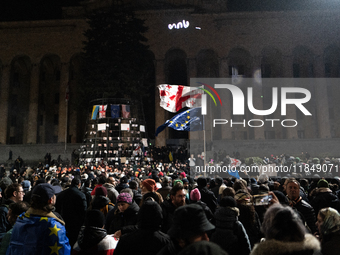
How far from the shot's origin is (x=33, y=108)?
125 ft

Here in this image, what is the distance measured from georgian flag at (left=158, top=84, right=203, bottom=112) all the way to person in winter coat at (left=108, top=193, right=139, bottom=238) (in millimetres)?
9572

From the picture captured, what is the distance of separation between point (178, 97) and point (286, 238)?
12117mm

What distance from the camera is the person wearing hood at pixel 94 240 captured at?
3.48m

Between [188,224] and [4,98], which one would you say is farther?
[4,98]

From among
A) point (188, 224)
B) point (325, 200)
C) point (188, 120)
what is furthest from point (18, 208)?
point (188, 120)

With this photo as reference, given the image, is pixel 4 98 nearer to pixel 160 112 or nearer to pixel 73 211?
pixel 160 112

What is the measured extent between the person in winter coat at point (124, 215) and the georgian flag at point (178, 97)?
377 inches

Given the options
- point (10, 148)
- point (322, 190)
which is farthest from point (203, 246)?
point (10, 148)

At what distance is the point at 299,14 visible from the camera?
117 ft

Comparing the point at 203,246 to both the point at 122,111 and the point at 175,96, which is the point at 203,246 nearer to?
the point at 175,96

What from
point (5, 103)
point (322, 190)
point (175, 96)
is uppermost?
point (5, 103)

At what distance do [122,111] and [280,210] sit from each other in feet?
79.2

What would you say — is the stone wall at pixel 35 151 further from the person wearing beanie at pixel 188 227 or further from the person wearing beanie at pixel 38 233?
the person wearing beanie at pixel 188 227

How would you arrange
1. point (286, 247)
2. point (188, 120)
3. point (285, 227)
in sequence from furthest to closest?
point (188, 120)
point (285, 227)
point (286, 247)
